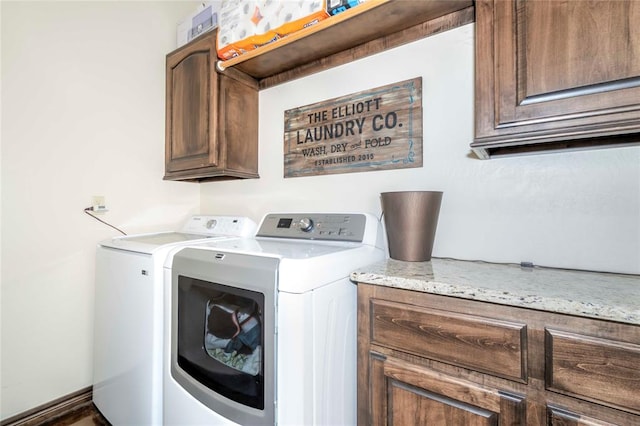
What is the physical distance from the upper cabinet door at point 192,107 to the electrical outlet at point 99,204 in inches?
16.9

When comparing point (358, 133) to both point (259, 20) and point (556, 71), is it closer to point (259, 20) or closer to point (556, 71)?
point (259, 20)

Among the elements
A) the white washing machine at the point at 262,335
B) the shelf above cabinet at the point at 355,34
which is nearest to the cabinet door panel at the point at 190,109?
the shelf above cabinet at the point at 355,34

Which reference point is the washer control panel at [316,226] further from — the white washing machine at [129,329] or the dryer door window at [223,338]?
the dryer door window at [223,338]

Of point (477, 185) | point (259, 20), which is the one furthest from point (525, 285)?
point (259, 20)

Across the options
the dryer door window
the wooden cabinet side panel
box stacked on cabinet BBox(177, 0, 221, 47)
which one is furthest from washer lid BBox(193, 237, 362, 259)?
box stacked on cabinet BBox(177, 0, 221, 47)

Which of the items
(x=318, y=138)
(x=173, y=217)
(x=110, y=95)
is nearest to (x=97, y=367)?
→ (x=173, y=217)

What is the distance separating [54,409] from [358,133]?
2.23 m

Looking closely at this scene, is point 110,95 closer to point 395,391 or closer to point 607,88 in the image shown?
point 395,391

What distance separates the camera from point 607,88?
2.69 feet

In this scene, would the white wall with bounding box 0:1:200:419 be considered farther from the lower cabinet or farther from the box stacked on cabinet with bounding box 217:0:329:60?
the lower cabinet

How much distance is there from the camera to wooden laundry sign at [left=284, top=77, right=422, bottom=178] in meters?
1.44

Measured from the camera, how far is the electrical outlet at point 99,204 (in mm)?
1747

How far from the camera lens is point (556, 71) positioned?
880mm

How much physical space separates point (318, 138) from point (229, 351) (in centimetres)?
120
